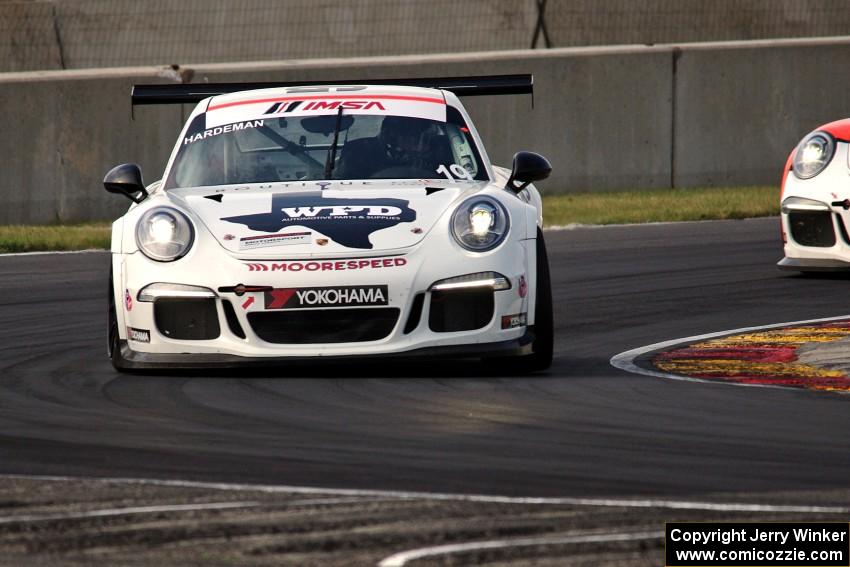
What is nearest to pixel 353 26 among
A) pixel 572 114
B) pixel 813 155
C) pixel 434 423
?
pixel 572 114

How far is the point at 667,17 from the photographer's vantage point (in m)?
19.8

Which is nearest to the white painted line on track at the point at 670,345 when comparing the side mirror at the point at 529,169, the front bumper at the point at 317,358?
the front bumper at the point at 317,358

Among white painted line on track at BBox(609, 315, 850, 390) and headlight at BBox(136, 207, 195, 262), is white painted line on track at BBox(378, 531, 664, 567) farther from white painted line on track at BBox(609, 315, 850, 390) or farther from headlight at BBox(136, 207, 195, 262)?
headlight at BBox(136, 207, 195, 262)

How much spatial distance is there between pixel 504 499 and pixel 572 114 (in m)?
12.0

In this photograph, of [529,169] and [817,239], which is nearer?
[529,169]

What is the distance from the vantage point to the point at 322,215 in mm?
7742

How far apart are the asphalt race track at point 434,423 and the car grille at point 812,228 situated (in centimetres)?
141

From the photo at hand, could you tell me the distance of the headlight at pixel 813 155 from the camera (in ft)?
37.7

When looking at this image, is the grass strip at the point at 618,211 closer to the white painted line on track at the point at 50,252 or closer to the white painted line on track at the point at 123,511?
the white painted line on track at the point at 50,252

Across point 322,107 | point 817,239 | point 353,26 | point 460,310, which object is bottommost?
point 817,239

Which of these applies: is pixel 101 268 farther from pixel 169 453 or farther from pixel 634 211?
pixel 169 453

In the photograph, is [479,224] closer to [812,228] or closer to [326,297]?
[326,297]

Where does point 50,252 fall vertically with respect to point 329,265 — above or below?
below

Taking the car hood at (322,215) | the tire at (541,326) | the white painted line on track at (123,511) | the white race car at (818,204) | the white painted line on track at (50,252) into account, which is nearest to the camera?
the white painted line on track at (123,511)
